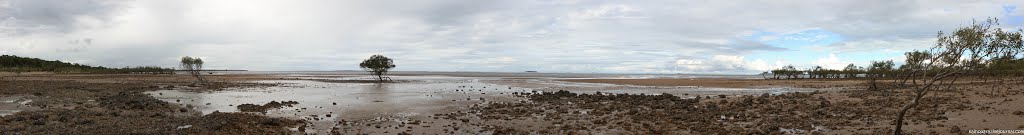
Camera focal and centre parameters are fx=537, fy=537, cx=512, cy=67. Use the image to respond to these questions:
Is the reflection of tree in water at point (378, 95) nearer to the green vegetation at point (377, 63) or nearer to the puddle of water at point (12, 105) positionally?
the puddle of water at point (12, 105)

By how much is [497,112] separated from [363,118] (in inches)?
206

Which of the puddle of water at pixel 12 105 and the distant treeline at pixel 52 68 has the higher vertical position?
the distant treeline at pixel 52 68

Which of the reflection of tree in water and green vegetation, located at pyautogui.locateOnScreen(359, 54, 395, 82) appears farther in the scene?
green vegetation, located at pyautogui.locateOnScreen(359, 54, 395, 82)

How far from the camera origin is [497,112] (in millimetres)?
21578

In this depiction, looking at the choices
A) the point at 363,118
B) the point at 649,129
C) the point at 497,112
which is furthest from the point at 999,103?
the point at 363,118

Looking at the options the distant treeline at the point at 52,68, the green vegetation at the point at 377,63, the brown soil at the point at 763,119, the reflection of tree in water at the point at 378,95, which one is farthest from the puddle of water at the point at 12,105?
the distant treeline at the point at 52,68

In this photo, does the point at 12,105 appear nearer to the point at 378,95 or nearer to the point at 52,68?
the point at 378,95

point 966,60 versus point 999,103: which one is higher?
point 966,60

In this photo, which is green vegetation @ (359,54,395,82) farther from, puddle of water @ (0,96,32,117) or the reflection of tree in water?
puddle of water @ (0,96,32,117)

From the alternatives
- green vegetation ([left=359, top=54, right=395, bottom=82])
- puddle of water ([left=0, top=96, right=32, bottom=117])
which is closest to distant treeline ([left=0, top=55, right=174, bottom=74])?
green vegetation ([left=359, top=54, right=395, bottom=82])

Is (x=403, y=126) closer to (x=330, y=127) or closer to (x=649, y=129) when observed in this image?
(x=330, y=127)

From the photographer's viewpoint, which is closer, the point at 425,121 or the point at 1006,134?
the point at 1006,134

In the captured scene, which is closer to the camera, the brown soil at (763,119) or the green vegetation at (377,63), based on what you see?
the brown soil at (763,119)

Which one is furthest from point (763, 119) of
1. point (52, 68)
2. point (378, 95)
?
point (52, 68)
